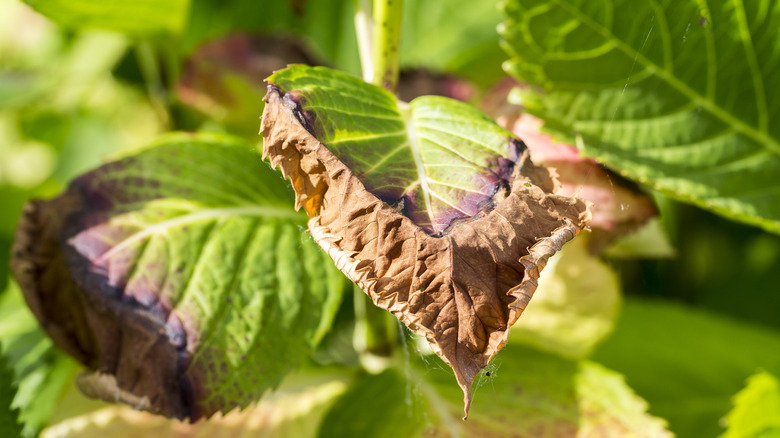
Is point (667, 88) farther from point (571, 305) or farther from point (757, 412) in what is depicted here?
point (757, 412)

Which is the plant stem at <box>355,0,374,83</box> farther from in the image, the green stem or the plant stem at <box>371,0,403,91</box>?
the green stem

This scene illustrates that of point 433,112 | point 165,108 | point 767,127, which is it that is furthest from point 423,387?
point 165,108

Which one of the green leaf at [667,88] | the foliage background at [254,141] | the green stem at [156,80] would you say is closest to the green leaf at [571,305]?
the foliage background at [254,141]

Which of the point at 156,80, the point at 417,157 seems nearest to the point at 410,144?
the point at 417,157

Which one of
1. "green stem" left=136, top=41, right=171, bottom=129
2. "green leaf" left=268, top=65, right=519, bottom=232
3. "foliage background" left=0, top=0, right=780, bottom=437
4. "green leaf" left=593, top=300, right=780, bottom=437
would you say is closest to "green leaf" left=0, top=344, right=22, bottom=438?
"foliage background" left=0, top=0, right=780, bottom=437

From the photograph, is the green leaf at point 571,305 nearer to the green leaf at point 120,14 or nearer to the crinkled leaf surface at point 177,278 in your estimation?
the crinkled leaf surface at point 177,278
